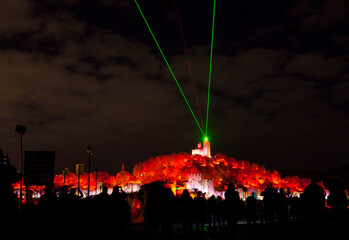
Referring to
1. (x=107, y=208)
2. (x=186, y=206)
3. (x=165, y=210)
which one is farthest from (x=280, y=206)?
(x=165, y=210)

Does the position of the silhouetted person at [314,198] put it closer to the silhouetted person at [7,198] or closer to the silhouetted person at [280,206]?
the silhouetted person at [280,206]

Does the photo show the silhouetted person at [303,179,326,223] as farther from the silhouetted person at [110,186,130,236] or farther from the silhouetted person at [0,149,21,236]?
the silhouetted person at [0,149,21,236]

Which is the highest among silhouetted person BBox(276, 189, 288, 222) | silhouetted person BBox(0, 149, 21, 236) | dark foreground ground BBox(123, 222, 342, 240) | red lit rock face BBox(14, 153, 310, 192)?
red lit rock face BBox(14, 153, 310, 192)

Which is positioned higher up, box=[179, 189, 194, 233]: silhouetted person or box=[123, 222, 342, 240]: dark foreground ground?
box=[179, 189, 194, 233]: silhouetted person

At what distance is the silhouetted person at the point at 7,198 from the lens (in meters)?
6.72

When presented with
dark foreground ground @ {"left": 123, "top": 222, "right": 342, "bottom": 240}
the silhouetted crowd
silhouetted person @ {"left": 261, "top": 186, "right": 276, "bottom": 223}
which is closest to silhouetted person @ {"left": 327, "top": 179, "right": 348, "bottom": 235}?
the silhouetted crowd

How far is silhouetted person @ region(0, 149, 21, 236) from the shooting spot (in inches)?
265

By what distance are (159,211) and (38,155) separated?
134 inches

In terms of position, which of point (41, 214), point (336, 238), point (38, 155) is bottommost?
point (336, 238)

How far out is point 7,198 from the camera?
267 inches

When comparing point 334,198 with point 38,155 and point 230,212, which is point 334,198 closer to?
point 230,212

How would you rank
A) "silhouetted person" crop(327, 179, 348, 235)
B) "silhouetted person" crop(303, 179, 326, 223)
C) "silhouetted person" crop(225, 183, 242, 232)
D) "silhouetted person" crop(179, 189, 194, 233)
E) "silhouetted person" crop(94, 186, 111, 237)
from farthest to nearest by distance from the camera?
1. "silhouetted person" crop(179, 189, 194, 233)
2. "silhouetted person" crop(225, 183, 242, 232)
3. "silhouetted person" crop(303, 179, 326, 223)
4. "silhouetted person" crop(327, 179, 348, 235)
5. "silhouetted person" crop(94, 186, 111, 237)

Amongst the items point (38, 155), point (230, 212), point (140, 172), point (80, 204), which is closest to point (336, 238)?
point (230, 212)

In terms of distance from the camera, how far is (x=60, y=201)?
10.4 m
